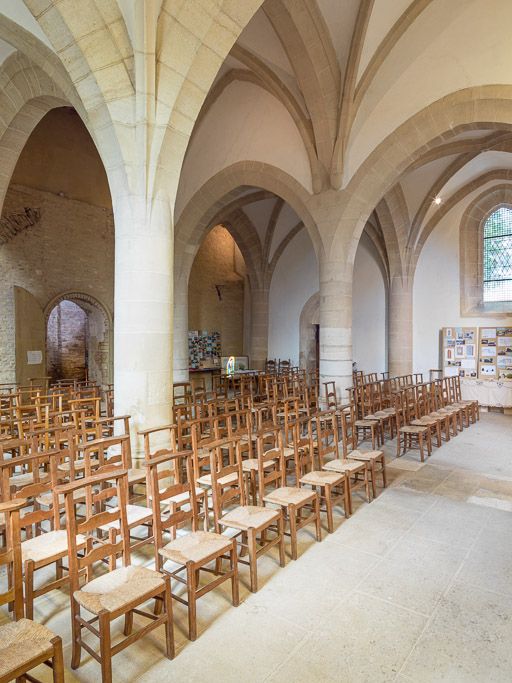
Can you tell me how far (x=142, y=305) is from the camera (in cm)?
480

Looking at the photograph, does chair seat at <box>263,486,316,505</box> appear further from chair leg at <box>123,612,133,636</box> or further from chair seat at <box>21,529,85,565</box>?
chair seat at <box>21,529,85,565</box>

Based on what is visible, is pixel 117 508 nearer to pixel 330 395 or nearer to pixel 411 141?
pixel 330 395

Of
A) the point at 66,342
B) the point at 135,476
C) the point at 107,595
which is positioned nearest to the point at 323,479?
the point at 135,476

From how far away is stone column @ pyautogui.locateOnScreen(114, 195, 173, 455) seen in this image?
15.6 feet

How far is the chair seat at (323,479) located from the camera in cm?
382

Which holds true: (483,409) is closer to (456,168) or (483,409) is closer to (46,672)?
(456,168)

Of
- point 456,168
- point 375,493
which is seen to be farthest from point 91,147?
point 375,493

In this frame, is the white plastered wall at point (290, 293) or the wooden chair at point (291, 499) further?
the white plastered wall at point (290, 293)

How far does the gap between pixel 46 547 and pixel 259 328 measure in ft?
44.5

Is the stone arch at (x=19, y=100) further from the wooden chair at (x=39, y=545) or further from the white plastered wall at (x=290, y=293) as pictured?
the white plastered wall at (x=290, y=293)

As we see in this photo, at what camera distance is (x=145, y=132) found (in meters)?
4.63

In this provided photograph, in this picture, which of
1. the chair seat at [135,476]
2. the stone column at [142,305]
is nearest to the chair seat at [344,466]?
the chair seat at [135,476]

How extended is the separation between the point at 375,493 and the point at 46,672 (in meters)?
3.36

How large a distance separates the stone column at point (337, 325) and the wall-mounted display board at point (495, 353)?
4.88 meters
